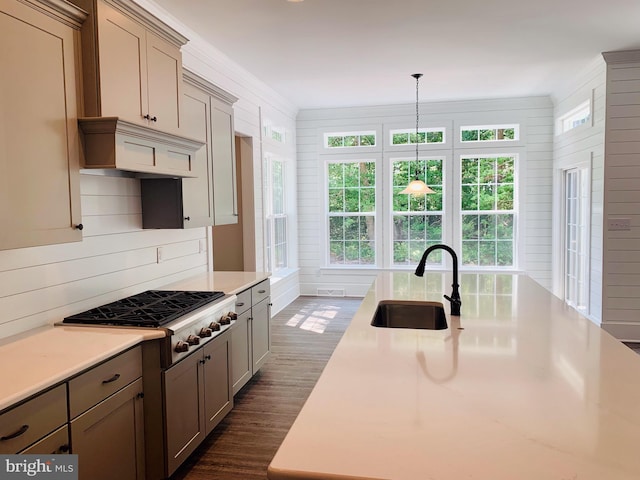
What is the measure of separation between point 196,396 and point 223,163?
199cm

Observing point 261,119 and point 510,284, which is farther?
point 261,119

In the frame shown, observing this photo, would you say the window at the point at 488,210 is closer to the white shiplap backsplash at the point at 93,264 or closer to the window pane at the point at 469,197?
the window pane at the point at 469,197

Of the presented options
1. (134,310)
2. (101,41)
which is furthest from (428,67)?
(134,310)

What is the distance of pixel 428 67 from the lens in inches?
204

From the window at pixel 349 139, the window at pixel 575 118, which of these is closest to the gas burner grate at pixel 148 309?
the window at pixel 349 139

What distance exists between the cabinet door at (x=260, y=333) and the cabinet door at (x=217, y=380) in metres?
0.58

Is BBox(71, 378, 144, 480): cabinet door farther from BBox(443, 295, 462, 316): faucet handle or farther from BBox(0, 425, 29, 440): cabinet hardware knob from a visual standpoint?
BBox(443, 295, 462, 316): faucet handle

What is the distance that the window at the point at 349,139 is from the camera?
7.35 m

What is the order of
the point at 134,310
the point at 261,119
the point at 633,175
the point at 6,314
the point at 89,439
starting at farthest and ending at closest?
1. the point at 261,119
2. the point at 633,175
3. the point at 134,310
4. the point at 6,314
5. the point at 89,439

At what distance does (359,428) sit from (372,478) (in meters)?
0.20

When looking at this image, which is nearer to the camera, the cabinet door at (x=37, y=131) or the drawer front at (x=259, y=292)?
the cabinet door at (x=37, y=131)

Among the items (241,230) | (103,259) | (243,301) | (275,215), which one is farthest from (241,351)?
(275,215)

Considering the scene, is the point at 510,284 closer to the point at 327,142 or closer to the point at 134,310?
the point at 134,310

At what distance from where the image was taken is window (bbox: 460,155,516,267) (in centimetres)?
698
